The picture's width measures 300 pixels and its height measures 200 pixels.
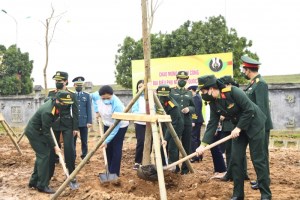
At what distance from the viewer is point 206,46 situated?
27078 millimetres

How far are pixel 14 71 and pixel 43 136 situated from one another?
94.3 feet

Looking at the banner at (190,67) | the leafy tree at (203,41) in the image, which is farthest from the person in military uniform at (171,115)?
the leafy tree at (203,41)

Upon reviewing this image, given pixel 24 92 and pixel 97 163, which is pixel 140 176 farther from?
pixel 24 92

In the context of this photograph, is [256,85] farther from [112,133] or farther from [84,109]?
[84,109]

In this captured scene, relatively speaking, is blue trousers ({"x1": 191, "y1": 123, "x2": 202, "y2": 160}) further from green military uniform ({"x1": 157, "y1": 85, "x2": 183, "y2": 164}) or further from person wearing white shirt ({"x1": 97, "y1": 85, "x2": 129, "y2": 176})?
person wearing white shirt ({"x1": 97, "y1": 85, "x2": 129, "y2": 176})

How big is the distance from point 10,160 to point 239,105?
236 inches

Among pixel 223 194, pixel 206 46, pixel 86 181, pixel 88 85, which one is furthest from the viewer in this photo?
pixel 206 46

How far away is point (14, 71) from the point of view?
109 feet

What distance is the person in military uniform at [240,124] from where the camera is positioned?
507 cm

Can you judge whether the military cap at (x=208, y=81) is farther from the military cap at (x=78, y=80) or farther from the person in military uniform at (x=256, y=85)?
the military cap at (x=78, y=80)

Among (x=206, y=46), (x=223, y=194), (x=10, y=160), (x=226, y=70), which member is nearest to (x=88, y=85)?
(x=226, y=70)

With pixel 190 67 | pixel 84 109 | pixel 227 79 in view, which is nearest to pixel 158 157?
pixel 227 79

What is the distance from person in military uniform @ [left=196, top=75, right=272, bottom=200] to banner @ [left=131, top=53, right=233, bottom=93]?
33.6 feet

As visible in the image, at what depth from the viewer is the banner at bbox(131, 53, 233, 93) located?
50.9ft
